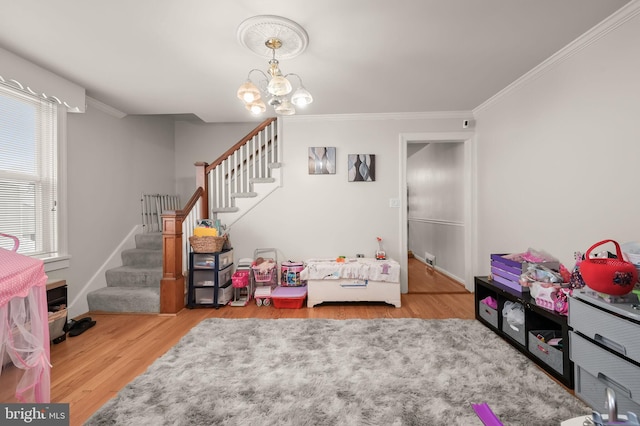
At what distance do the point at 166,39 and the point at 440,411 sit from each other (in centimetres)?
311

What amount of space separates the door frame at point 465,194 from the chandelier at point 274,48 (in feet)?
7.28

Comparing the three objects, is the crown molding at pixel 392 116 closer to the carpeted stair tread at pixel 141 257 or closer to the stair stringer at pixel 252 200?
the stair stringer at pixel 252 200

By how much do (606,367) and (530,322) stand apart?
2.24 ft

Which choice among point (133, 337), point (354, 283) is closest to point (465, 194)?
point (354, 283)

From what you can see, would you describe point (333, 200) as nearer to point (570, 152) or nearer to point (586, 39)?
point (570, 152)

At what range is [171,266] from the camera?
10.8ft

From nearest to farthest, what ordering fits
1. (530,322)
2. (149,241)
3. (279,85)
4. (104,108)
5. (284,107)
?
(279,85) → (284,107) → (530,322) → (104,108) → (149,241)

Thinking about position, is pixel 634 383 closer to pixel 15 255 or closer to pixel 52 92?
pixel 15 255

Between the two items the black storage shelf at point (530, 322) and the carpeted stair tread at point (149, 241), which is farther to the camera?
the carpeted stair tread at point (149, 241)

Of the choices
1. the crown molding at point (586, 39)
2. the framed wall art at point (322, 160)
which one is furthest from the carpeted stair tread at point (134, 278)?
the crown molding at point (586, 39)

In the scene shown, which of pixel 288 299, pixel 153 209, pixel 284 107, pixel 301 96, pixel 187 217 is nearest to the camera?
pixel 301 96

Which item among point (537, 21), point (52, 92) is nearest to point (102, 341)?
point (52, 92)

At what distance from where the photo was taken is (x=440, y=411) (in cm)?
A: 161

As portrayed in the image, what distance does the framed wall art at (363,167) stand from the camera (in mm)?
3869
